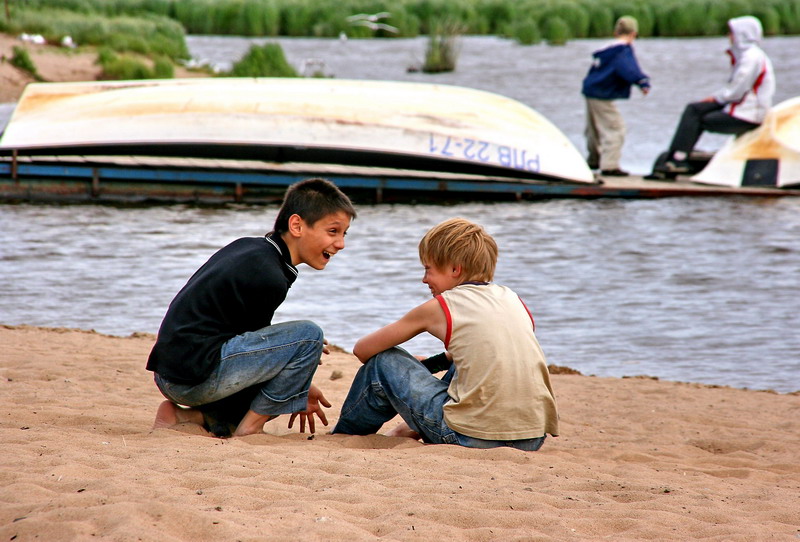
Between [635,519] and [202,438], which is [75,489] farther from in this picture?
[635,519]

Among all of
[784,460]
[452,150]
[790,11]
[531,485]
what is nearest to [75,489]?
[531,485]

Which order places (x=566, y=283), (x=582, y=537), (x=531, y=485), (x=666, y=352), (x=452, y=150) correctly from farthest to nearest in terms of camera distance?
(x=452, y=150)
(x=566, y=283)
(x=666, y=352)
(x=531, y=485)
(x=582, y=537)

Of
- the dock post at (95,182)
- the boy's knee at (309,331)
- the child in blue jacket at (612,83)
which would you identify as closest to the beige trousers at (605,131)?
the child in blue jacket at (612,83)

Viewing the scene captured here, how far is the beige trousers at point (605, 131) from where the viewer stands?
12664 mm

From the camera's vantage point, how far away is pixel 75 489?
9.39 ft

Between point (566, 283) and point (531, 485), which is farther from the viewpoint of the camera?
point (566, 283)

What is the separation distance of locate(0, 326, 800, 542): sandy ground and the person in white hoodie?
8046 mm

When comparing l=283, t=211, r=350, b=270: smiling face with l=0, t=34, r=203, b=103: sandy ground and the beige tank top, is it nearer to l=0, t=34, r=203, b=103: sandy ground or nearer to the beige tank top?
the beige tank top

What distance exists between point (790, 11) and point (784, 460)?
124 ft

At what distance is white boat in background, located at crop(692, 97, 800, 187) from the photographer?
12430 mm

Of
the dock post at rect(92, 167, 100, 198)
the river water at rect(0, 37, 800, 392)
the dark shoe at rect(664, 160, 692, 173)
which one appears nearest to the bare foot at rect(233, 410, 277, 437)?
the river water at rect(0, 37, 800, 392)

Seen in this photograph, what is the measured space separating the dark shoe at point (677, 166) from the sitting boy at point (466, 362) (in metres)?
10.1

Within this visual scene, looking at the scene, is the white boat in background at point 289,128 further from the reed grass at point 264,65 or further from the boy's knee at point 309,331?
the reed grass at point 264,65

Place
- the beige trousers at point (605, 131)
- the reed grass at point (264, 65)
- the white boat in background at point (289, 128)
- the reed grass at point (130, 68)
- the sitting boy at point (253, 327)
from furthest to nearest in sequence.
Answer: the reed grass at point (130, 68)
the reed grass at point (264, 65)
the beige trousers at point (605, 131)
the white boat in background at point (289, 128)
the sitting boy at point (253, 327)
